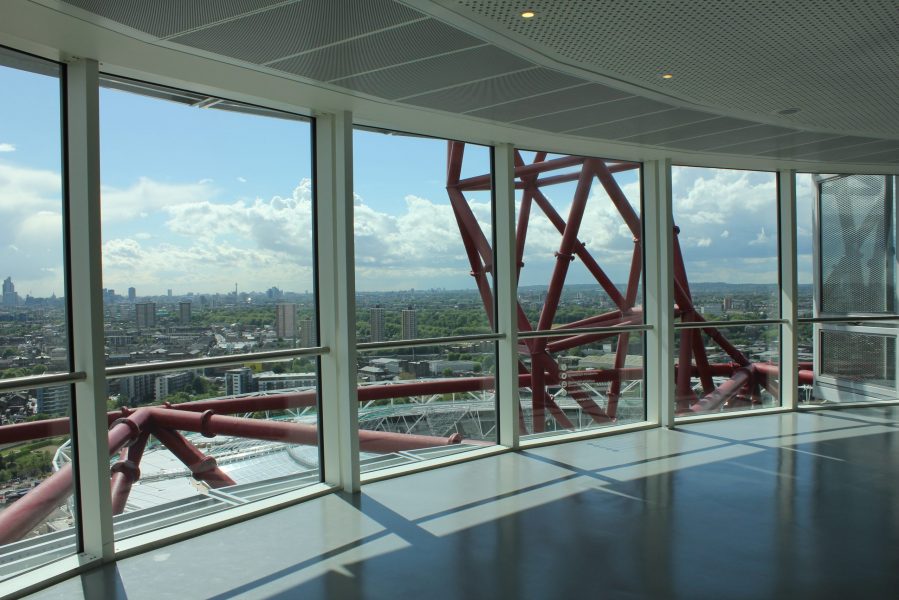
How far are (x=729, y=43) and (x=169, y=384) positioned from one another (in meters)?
4.43

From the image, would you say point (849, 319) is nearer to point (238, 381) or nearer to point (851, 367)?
point (851, 367)

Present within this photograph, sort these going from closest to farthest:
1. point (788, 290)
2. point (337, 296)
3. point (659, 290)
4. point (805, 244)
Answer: point (337, 296), point (659, 290), point (788, 290), point (805, 244)

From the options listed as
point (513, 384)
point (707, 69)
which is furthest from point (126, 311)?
point (707, 69)

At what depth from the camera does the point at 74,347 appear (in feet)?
14.8

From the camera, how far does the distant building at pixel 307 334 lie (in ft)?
19.8

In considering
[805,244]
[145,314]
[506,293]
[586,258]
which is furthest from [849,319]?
[145,314]

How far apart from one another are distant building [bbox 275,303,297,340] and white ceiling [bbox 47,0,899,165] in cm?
192

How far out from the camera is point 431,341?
6832 millimetres

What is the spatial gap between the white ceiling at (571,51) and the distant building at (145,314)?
6.15 ft

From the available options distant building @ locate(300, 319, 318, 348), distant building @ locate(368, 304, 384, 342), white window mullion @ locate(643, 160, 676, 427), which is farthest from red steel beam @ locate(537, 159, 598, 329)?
distant building @ locate(300, 319, 318, 348)

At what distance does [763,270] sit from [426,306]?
497 cm

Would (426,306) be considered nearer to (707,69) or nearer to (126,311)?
(126,311)

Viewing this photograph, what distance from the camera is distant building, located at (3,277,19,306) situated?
4281 millimetres

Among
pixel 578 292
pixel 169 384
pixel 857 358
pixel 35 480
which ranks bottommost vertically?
pixel 35 480
